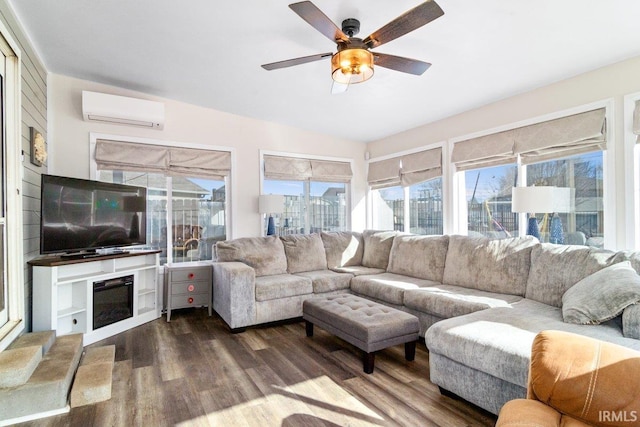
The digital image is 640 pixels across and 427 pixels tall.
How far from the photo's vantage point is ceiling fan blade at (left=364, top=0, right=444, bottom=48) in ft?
5.81

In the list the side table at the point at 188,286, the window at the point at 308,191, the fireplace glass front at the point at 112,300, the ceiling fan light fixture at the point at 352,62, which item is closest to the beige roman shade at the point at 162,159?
the window at the point at 308,191

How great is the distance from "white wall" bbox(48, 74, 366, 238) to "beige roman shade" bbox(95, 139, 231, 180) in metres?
0.13

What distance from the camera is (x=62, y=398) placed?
2131mm

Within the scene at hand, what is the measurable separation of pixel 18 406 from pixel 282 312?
87.1 inches

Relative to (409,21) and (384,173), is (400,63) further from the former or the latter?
(384,173)

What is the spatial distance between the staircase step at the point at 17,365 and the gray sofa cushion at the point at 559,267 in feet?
12.2

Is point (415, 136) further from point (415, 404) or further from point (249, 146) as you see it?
point (415, 404)

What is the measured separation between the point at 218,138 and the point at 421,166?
2857 mm

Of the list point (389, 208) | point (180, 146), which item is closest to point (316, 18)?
point (180, 146)

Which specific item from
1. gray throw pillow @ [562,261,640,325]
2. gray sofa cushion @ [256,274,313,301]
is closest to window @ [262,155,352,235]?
gray sofa cushion @ [256,274,313,301]

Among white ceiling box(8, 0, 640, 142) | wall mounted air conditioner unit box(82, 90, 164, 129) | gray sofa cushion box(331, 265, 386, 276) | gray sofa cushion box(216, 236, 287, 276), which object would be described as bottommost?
gray sofa cushion box(331, 265, 386, 276)

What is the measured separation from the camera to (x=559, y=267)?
9.02 feet

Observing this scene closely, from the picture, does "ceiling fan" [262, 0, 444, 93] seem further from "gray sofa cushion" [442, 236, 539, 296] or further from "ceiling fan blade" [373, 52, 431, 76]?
"gray sofa cushion" [442, 236, 539, 296]

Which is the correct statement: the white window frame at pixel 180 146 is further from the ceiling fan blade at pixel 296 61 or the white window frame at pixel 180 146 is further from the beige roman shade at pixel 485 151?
the beige roman shade at pixel 485 151
